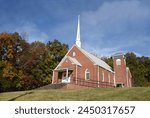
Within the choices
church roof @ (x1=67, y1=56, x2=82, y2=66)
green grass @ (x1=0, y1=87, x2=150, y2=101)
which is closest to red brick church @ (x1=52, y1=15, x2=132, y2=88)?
church roof @ (x1=67, y1=56, x2=82, y2=66)

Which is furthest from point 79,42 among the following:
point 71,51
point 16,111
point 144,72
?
point 16,111

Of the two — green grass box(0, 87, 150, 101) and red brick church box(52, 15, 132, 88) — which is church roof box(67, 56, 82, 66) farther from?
green grass box(0, 87, 150, 101)

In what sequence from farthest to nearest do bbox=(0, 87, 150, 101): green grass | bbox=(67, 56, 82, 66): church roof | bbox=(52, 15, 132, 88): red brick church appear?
bbox=(67, 56, 82, 66): church roof < bbox=(52, 15, 132, 88): red brick church < bbox=(0, 87, 150, 101): green grass

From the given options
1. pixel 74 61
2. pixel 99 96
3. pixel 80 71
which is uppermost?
pixel 74 61

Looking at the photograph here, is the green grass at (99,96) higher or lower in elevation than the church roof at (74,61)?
lower

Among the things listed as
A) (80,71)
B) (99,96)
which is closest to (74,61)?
(80,71)

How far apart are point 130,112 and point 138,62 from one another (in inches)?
2587

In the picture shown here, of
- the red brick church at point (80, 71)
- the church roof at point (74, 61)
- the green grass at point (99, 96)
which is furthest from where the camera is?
the church roof at point (74, 61)

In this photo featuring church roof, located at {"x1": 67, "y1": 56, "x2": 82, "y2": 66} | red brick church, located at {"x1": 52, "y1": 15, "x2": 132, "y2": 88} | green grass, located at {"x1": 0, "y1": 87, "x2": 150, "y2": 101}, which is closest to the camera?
green grass, located at {"x1": 0, "y1": 87, "x2": 150, "y2": 101}

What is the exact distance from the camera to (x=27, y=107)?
8.53 metres

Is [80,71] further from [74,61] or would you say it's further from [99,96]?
[99,96]

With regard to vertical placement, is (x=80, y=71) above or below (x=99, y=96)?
above

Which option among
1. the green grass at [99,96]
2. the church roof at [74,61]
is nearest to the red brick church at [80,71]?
the church roof at [74,61]

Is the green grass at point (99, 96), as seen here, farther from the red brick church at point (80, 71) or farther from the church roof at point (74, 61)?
the church roof at point (74, 61)
